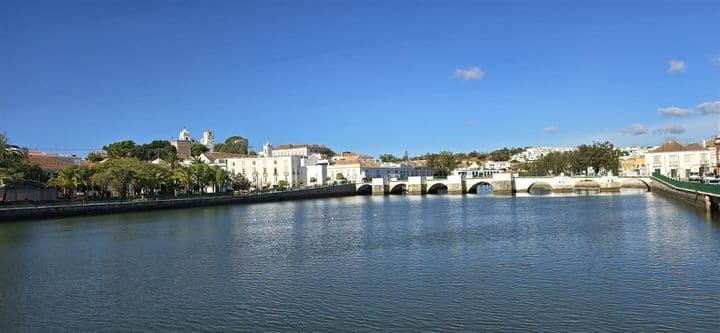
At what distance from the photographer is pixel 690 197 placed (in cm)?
5353

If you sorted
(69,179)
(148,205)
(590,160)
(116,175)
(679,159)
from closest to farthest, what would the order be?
1. (69,179)
2. (148,205)
3. (116,175)
4. (679,159)
5. (590,160)

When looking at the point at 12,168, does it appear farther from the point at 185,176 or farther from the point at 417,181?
the point at 417,181

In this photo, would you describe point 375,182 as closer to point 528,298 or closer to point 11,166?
point 11,166

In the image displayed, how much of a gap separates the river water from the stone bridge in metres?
58.0

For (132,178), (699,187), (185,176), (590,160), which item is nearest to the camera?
(699,187)

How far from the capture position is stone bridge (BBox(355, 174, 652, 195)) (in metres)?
95.0

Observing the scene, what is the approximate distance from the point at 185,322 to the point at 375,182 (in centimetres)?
9982

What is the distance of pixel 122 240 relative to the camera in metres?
38.4

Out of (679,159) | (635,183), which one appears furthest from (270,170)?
(679,159)

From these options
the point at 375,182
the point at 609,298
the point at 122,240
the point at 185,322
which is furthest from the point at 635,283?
the point at 375,182

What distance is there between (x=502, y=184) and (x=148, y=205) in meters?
61.8

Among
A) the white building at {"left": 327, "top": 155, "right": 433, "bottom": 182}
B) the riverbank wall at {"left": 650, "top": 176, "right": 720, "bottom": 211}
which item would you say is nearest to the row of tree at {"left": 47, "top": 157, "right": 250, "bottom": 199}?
the white building at {"left": 327, "top": 155, "right": 433, "bottom": 182}

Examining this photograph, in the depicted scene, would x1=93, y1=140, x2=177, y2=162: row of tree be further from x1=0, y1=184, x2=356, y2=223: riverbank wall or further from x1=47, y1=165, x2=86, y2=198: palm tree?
x1=47, y1=165, x2=86, y2=198: palm tree

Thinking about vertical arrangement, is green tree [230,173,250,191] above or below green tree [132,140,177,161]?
below
